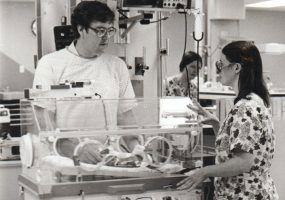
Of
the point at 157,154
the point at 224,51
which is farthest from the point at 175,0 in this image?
the point at 157,154

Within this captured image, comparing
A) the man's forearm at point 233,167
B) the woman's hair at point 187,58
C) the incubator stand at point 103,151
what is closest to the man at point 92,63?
the incubator stand at point 103,151

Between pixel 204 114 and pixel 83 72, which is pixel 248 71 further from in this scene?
pixel 83 72

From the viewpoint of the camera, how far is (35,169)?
6.18ft

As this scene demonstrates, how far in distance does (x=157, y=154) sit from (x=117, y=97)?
1.65ft

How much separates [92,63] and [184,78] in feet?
5.04

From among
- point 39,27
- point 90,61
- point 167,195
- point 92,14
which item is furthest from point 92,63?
point 39,27

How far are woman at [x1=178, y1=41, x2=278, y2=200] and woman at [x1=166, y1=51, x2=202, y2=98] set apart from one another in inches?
65.9

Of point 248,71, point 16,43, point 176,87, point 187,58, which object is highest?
point 16,43

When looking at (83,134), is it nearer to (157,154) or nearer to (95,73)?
(157,154)

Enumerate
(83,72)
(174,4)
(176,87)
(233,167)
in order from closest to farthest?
1. (233,167)
2. (83,72)
3. (174,4)
4. (176,87)

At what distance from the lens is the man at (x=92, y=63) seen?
227 centimetres

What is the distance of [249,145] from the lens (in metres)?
1.86

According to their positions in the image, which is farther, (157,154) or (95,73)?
(95,73)

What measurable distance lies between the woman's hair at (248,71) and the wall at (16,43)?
5768 millimetres
